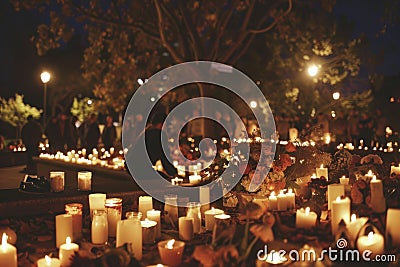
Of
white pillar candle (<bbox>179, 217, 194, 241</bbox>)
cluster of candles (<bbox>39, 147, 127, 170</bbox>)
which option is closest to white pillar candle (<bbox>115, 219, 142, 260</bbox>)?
white pillar candle (<bbox>179, 217, 194, 241</bbox>)

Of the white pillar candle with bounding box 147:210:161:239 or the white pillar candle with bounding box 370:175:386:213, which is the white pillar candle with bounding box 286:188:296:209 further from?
the white pillar candle with bounding box 147:210:161:239

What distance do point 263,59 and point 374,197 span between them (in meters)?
23.2

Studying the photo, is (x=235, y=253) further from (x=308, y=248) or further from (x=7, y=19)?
(x=7, y=19)

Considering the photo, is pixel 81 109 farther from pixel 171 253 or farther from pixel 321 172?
pixel 171 253

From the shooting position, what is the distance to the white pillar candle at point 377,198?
4.40m

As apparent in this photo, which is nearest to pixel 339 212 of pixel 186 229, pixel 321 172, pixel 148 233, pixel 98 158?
pixel 186 229

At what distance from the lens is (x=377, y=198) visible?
4434 millimetres

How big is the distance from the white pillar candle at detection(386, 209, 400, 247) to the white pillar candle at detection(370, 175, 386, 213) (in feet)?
1.94

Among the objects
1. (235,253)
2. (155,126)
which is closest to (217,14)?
(155,126)

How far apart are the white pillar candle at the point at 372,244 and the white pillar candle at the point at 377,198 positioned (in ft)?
2.69

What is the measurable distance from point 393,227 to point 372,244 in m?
0.31

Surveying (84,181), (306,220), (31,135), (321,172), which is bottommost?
(306,220)

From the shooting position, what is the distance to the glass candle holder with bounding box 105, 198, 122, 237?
4590mm

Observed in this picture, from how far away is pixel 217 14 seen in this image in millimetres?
15258
